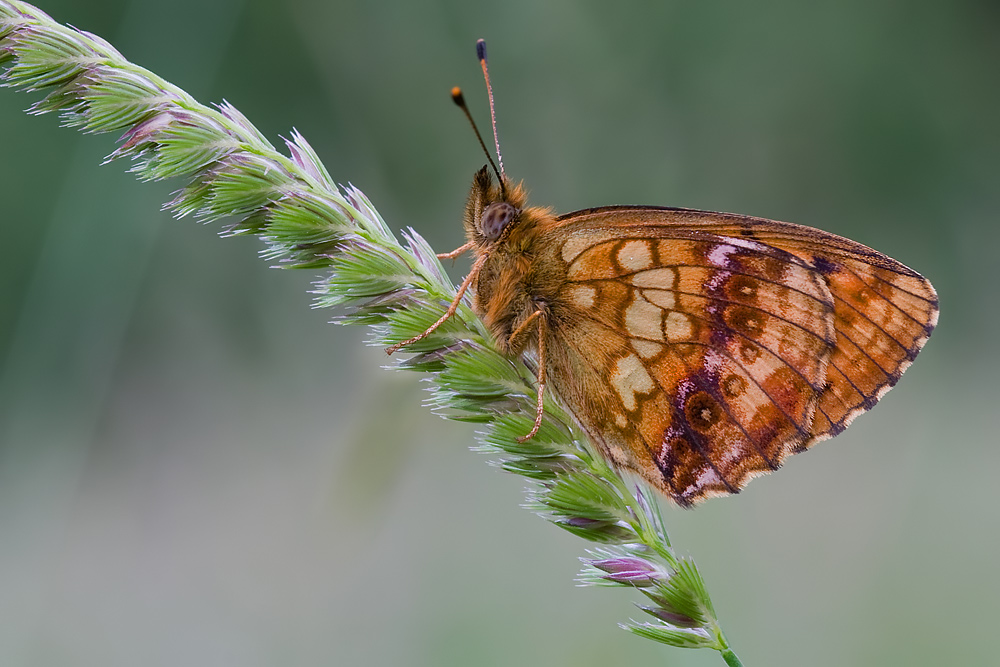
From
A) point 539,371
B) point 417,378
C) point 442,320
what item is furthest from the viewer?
point 417,378

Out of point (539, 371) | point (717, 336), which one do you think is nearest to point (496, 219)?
point (539, 371)

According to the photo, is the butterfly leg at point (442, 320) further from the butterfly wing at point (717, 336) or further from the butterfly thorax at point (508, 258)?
the butterfly wing at point (717, 336)

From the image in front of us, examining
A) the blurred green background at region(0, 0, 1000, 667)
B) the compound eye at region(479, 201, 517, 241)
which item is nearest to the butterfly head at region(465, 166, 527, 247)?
the compound eye at region(479, 201, 517, 241)

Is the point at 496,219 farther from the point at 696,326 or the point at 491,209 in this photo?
the point at 696,326

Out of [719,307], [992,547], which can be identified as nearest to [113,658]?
[719,307]

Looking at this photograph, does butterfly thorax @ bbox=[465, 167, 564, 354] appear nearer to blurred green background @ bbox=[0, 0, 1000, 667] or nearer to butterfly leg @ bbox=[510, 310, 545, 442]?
butterfly leg @ bbox=[510, 310, 545, 442]
